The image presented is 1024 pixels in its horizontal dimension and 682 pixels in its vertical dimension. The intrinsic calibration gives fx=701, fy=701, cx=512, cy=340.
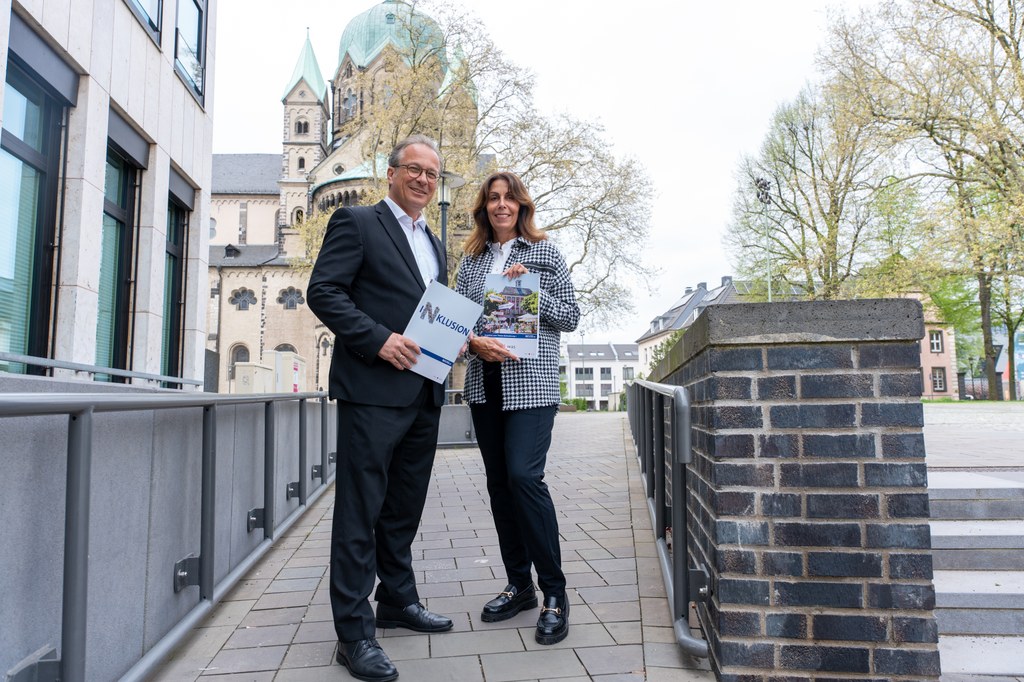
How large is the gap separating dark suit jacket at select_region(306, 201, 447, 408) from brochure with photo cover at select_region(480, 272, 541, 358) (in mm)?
338

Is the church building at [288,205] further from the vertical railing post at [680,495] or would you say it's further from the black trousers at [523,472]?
the vertical railing post at [680,495]

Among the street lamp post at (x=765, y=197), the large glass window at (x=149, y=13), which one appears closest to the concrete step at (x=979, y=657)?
the large glass window at (x=149, y=13)

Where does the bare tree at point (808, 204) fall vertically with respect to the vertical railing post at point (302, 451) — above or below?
above

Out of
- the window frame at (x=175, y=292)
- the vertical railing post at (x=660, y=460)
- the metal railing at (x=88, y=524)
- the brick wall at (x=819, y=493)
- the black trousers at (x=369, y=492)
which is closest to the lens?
the metal railing at (x=88, y=524)

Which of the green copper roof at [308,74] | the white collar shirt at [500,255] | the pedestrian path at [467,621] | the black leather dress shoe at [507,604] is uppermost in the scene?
the green copper roof at [308,74]

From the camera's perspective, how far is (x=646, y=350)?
9262cm

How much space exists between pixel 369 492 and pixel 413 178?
4.39 feet

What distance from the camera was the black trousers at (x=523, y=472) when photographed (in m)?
3.06

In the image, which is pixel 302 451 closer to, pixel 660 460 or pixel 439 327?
pixel 660 460

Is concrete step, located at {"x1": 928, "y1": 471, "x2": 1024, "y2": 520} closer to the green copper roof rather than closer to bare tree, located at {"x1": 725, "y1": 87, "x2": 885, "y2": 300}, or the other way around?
bare tree, located at {"x1": 725, "y1": 87, "x2": 885, "y2": 300}

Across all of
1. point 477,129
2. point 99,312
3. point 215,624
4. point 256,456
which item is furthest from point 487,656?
point 477,129

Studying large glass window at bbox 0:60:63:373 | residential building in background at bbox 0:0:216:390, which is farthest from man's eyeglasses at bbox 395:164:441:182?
large glass window at bbox 0:60:63:373

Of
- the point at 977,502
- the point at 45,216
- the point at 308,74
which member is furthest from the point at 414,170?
the point at 308,74

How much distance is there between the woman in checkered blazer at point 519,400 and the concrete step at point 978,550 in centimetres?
207
